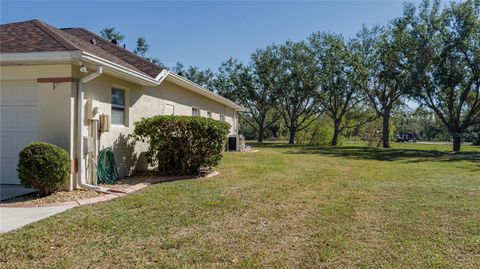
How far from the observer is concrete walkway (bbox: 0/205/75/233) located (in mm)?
4637

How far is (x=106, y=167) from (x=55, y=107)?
6.14 ft

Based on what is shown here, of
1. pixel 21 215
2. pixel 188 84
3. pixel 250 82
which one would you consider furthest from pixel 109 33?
pixel 21 215

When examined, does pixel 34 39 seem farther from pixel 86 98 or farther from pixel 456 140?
pixel 456 140

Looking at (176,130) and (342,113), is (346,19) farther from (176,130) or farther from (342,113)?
(342,113)

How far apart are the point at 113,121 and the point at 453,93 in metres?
23.6

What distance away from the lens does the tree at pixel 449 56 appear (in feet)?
73.6

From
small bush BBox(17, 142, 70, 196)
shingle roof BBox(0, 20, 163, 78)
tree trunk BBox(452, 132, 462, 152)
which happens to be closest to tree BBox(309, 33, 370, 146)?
tree trunk BBox(452, 132, 462, 152)

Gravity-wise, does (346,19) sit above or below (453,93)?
above

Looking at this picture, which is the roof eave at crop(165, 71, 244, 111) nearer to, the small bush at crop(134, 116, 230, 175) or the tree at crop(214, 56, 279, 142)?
the small bush at crop(134, 116, 230, 175)

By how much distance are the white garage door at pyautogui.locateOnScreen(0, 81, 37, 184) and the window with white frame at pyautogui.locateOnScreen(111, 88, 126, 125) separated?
1922 mm

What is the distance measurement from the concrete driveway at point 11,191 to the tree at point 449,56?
76.1ft

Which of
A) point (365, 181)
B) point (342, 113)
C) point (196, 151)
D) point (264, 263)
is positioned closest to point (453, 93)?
point (342, 113)

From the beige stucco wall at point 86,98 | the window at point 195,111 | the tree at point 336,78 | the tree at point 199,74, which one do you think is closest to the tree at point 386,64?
the tree at point 336,78

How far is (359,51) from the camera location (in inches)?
1233
